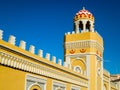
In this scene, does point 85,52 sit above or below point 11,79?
above

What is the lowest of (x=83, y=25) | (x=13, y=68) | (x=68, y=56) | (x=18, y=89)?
(x=18, y=89)

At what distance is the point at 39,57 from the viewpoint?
58.9ft

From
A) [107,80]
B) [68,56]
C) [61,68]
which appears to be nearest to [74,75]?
[61,68]

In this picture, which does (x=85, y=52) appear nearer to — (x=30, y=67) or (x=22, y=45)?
(x=30, y=67)

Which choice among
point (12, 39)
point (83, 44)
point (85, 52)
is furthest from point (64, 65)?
point (12, 39)

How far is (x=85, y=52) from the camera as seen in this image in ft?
91.6

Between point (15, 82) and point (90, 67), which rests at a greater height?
point (90, 67)

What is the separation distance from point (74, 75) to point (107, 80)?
40.3 ft

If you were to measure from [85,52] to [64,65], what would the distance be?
13.8ft

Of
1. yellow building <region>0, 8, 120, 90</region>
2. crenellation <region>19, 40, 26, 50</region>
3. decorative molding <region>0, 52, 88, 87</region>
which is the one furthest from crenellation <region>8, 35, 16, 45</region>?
crenellation <region>19, 40, 26, 50</region>

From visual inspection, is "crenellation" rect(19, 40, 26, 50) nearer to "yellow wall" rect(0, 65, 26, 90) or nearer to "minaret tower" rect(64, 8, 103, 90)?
"yellow wall" rect(0, 65, 26, 90)

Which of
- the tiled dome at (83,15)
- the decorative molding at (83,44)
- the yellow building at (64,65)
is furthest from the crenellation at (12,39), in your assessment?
the tiled dome at (83,15)

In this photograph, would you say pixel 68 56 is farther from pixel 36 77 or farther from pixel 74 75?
pixel 36 77

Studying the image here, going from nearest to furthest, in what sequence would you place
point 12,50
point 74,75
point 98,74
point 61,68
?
point 12,50 < point 61,68 < point 74,75 < point 98,74
